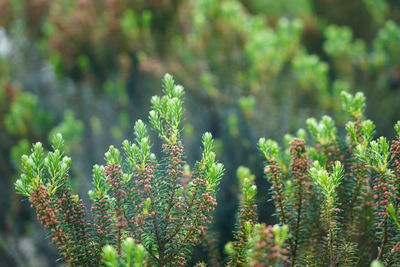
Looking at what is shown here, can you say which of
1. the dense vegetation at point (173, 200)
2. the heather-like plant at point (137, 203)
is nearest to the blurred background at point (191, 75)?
the dense vegetation at point (173, 200)

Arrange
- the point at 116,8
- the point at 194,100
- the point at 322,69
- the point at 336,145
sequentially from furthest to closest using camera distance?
the point at 194,100 < the point at 116,8 < the point at 322,69 < the point at 336,145

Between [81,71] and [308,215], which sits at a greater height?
[81,71]

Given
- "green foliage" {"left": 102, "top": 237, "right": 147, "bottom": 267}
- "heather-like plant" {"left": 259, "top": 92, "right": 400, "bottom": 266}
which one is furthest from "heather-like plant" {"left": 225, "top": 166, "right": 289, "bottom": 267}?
"green foliage" {"left": 102, "top": 237, "right": 147, "bottom": 267}

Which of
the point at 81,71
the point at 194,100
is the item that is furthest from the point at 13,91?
the point at 194,100

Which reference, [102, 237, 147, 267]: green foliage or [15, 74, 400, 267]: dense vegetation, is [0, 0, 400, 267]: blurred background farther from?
[102, 237, 147, 267]: green foliage

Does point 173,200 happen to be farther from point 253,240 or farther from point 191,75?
point 191,75

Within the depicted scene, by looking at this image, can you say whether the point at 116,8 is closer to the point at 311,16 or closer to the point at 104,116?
the point at 104,116
